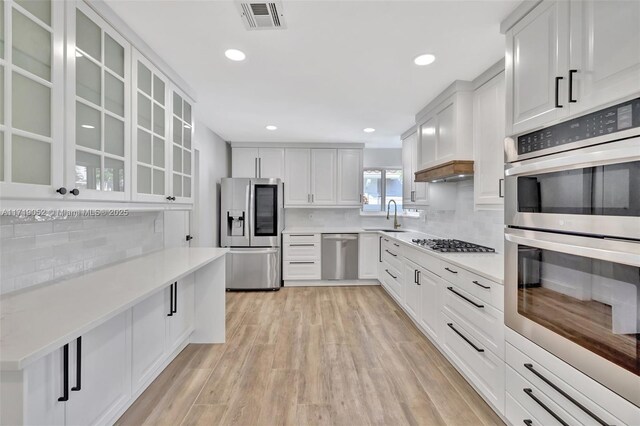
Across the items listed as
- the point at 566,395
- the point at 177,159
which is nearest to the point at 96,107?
the point at 177,159

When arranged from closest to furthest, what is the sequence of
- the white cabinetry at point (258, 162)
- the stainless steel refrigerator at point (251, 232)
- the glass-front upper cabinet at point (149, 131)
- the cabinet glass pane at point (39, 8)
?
the cabinet glass pane at point (39, 8) → the glass-front upper cabinet at point (149, 131) → the stainless steel refrigerator at point (251, 232) → the white cabinetry at point (258, 162)

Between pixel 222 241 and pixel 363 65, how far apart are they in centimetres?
332

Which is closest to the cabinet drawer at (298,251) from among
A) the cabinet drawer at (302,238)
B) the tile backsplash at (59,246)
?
the cabinet drawer at (302,238)

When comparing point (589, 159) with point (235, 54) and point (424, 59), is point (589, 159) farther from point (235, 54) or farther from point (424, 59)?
point (235, 54)

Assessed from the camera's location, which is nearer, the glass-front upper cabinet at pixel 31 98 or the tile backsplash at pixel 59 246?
the glass-front upper cabinet at pixel 31 98

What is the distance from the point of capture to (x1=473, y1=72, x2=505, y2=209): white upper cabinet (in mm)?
2115

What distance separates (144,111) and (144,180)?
48 centimetres

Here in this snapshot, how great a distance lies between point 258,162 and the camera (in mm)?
4859

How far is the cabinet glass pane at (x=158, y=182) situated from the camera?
204 cm

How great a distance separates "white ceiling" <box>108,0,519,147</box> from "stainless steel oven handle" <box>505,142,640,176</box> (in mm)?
976

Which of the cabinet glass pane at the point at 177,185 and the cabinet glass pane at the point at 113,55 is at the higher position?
the cabinet glass pane at the point at 113,55

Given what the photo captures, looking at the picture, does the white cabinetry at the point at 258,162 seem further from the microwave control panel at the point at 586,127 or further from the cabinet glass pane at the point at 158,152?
the microwave control panel at the point at 586,127

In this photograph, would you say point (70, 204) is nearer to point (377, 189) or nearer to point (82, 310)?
point (82, 310)

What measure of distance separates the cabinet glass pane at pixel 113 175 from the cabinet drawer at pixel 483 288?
232 cm
